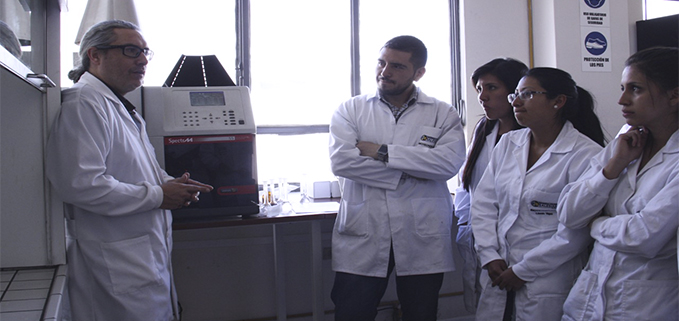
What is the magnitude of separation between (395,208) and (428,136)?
37 cm

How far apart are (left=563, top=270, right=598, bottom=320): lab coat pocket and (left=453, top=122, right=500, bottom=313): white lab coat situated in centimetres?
41

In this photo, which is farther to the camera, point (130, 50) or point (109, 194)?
Result: point (130, 50)

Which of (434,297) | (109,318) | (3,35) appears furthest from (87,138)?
(434,297)

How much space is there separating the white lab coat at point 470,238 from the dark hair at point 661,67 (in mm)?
685

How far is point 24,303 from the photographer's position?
1.03 metres

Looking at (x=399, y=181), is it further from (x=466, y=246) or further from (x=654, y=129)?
(x=654, y=129)

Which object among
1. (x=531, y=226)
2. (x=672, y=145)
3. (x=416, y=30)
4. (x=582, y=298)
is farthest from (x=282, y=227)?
(x=416, y=30)

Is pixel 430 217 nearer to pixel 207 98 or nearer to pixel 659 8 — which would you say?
pixel 207 98

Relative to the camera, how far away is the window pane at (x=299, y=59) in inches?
129

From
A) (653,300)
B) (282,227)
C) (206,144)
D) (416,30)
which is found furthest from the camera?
(416,30)

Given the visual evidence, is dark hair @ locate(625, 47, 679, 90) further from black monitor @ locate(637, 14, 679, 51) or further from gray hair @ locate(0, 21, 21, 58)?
black monitor @ locate(637, 14, 679, 51)

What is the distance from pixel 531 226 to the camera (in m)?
1.58

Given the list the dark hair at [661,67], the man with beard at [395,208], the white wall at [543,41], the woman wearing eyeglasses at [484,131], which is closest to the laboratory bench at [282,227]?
the man with beard at [395,208]

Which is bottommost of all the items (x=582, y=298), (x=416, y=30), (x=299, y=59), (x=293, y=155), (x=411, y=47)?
(x=582, y=298)
